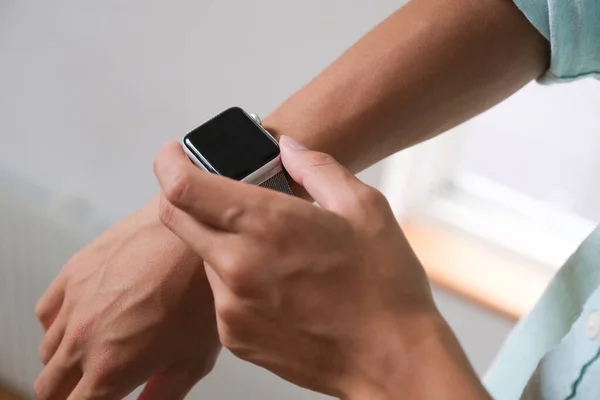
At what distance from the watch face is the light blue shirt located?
0.22 metres

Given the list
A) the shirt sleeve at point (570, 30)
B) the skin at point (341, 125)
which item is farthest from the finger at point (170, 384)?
the shirt sleeve at point (570, 30)

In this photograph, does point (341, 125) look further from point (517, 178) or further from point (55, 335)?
point (517, 178)

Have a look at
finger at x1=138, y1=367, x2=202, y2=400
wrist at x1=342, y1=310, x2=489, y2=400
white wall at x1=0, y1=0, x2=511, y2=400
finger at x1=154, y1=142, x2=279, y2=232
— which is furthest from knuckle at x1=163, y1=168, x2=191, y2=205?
white wall at x1=0, y1=0, x2=511, y2=400

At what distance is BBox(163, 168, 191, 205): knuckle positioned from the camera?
1.33 feet

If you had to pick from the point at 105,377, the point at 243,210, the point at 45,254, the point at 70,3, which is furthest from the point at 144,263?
the point at 45,254

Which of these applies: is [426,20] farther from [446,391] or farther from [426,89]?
[446,391]

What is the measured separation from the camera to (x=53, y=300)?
0.64 metres

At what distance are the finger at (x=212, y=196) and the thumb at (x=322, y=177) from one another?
38 mm

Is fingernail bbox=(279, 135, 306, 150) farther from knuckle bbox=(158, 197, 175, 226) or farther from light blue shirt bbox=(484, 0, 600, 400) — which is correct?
light blue shirt bbox=(484, 0, 600, 400)

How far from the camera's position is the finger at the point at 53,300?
0.63m

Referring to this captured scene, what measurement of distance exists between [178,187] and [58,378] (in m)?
0.30

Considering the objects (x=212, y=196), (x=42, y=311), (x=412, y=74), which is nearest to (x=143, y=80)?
(x=42, y=311)

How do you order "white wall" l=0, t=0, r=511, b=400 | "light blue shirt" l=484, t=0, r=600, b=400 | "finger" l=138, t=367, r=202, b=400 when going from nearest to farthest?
1. "light blue shirt" l=484, t=0, r=600, b=400
2. "finger" l=138, t=367, r=202, b=400
3. "white wall" l=0, t=0, r=511, b=400

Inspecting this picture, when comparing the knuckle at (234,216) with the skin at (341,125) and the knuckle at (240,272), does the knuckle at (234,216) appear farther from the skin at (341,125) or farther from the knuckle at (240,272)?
the skin at (341,125)
